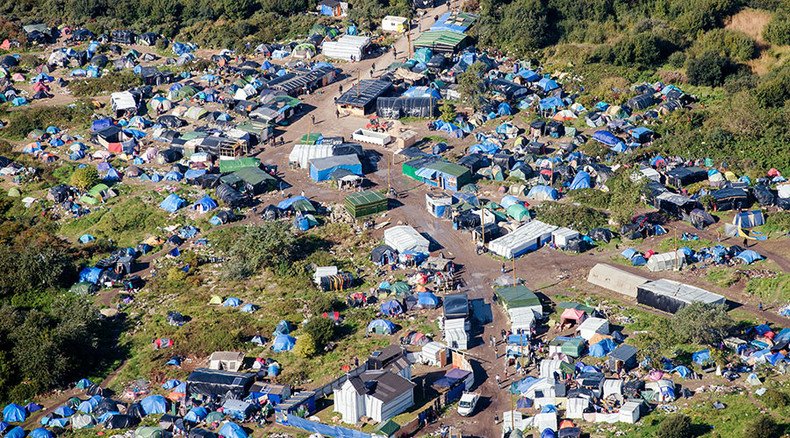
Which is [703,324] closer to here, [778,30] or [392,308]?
[392,308]

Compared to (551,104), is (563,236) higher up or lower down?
lower down

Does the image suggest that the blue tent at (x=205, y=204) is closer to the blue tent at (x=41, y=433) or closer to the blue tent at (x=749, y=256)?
the blue tent at (x=41, y=433)

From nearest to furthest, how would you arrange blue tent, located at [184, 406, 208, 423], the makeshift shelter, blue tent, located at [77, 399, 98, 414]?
blue tent, located at [184, 406, 208, 423], blue tent, located at [77, 399, 98, 414], the makeshift shelter

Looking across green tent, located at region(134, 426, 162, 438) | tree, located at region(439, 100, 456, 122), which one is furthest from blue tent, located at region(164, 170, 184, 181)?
green tent, located at region(134, 426, 162, 438)

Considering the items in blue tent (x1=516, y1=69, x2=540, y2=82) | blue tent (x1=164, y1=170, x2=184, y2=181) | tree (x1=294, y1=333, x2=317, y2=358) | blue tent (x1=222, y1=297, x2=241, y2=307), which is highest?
blue tent (x1=516, y1=69, x2=540, y2=82)

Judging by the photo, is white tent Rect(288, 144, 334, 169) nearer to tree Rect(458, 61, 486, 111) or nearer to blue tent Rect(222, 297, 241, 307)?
tree Rect(458, 61, 486, 111)

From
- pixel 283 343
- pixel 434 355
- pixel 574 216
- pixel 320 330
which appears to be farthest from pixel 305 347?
pixel 574 216

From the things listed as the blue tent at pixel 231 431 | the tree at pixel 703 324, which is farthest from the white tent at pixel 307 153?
the tree at pixel 703 324
